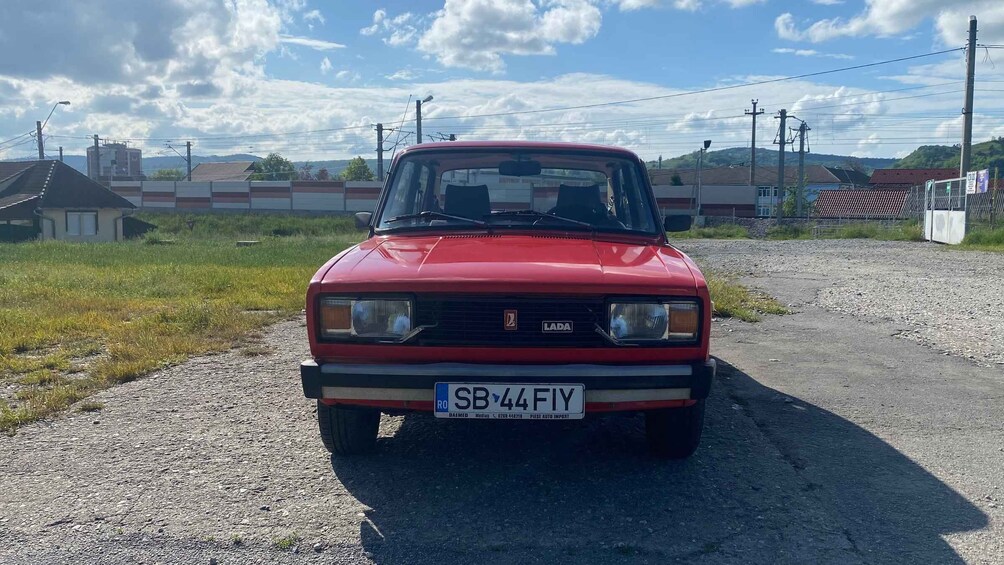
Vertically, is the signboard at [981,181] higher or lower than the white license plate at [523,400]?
higher

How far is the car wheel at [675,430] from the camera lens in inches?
157

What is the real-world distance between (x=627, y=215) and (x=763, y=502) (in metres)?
1.97

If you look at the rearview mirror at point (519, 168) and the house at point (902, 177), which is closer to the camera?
the rearview mirror at point (519, 168)

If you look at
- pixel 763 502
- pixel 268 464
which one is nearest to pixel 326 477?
pixel 268 464

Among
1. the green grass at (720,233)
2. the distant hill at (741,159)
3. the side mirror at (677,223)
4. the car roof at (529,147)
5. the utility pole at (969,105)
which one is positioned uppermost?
the distant hill at (741,159)

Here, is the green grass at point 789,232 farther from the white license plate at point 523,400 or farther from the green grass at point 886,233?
the white license plate at point 523,400

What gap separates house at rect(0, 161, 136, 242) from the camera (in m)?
45.2

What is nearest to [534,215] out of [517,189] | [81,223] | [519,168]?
[517,189]

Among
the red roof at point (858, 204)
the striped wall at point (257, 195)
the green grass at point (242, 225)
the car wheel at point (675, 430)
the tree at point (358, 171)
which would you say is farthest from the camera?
the tree at point (358, 171)

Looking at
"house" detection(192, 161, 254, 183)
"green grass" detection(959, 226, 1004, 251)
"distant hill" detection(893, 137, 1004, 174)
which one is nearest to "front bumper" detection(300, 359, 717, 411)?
"green grass" detection(959, 226, 1004, 251)

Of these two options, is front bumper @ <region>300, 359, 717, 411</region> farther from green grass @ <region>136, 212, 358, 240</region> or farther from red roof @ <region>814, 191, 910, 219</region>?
red roof @ <region>814, 191, 910, 219</region>

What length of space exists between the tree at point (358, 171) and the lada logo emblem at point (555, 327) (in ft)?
302

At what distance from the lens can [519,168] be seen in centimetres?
526

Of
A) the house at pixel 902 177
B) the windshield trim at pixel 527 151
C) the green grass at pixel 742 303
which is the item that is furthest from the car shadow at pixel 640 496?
the house at pixel 902 177
